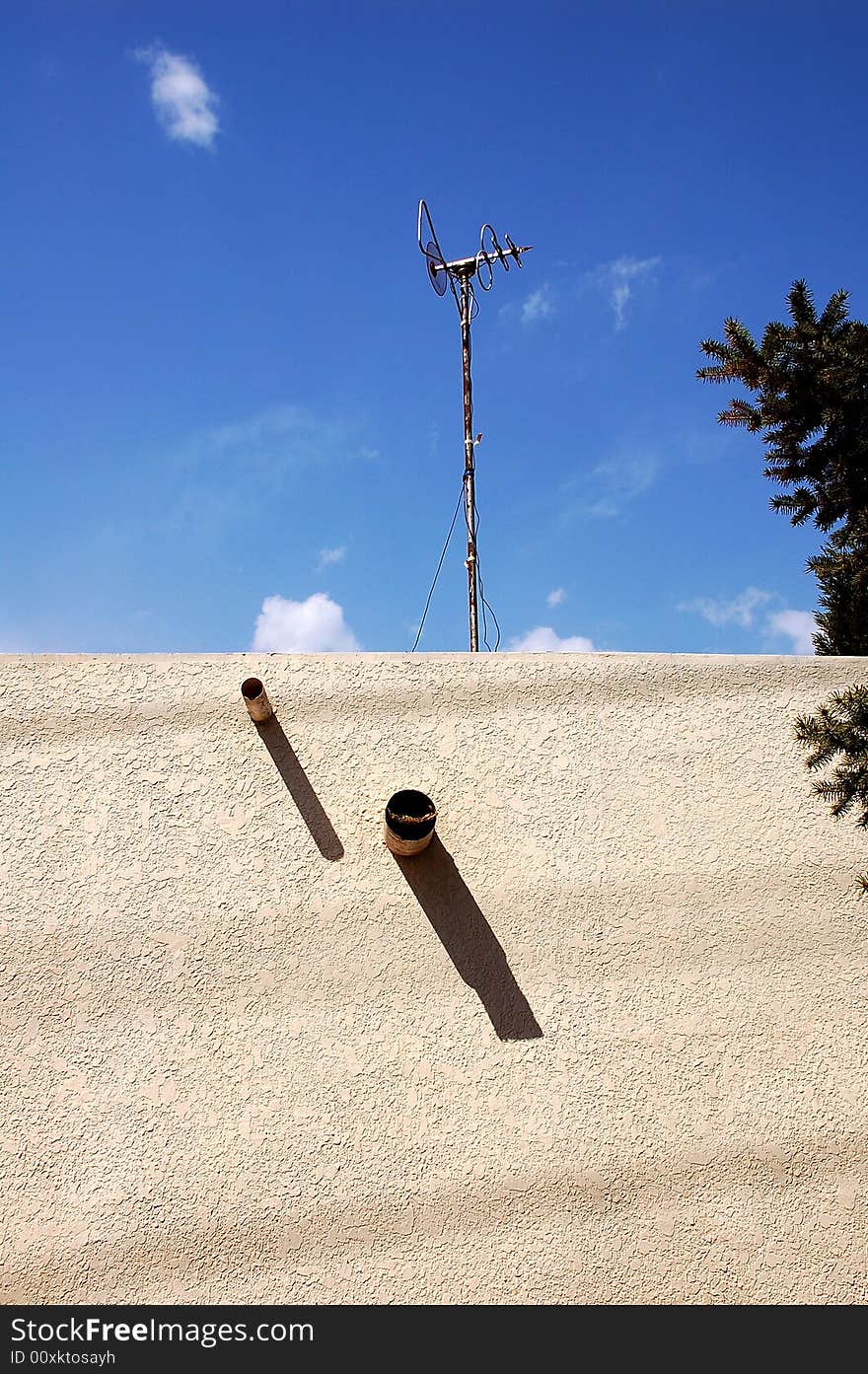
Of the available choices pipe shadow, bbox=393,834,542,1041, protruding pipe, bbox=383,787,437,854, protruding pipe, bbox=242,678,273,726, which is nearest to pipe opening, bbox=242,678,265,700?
protruding pipe, bbox=242,678,273,726

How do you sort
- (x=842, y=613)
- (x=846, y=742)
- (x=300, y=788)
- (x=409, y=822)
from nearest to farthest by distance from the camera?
1. (x=846, y=742)
2. (x=409, y=822)
3. (x=300, y=788)
4. (x=842, y=613)

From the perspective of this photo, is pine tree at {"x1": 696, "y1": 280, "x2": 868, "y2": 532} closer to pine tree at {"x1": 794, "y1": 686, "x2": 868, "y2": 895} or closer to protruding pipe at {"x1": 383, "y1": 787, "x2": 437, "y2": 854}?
pine tree at {"x1": 794, "y1": 686, "x2": 868, "y2": 895}

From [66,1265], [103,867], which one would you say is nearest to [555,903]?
[103,867]

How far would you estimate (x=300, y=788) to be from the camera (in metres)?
4.09

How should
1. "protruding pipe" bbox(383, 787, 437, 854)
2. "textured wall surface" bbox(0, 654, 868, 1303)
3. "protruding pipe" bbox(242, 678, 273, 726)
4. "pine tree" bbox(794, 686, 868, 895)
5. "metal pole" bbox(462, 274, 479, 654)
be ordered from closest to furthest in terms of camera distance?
"pine tree" bbox(794, 686, 868, 895)
"textured wall surface" bbox(0, 654, 868, 1303)
"protruding pipe" bbox(383, 787, 437, 854)
"protruding pipe" bbox(242, 678, 273, 726)
"metal pole" bbox(462, 274, 479, 654)

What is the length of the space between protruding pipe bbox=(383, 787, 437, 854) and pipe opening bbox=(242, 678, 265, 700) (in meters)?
0.84

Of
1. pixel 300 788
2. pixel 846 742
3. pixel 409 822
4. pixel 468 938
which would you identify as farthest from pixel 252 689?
pixel 846 742

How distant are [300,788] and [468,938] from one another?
43.8 inches


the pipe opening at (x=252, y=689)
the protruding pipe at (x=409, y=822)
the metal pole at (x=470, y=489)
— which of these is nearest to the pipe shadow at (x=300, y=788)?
the pipe opening at (x=252, y=689)

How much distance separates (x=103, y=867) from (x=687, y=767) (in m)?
3.02

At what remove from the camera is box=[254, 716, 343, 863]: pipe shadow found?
4.03 meters

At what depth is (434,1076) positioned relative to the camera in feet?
12.4

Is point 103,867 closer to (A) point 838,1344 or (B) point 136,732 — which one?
(B) point 136,732

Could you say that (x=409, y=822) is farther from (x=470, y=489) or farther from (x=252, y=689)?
(x=470, y=489)
